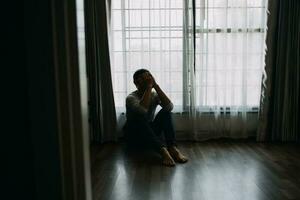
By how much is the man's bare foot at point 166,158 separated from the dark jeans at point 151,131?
0.18ft

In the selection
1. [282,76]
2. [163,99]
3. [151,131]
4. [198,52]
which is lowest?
[151,131]

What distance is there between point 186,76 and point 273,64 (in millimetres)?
977

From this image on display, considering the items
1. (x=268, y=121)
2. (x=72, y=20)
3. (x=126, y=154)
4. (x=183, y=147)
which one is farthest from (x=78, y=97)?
(x=268, y=121)

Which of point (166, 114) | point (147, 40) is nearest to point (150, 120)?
point (166, 114)

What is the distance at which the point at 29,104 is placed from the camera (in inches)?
24.6

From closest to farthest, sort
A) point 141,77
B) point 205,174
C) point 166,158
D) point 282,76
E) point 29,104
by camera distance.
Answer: point 29,104, point 205,174, point 166,158, point 141,77, point 282,76

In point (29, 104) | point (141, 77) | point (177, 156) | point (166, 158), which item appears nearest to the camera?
point (29, 104)

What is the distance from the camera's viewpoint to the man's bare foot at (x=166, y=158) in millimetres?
2656

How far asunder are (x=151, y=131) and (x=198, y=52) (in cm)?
117

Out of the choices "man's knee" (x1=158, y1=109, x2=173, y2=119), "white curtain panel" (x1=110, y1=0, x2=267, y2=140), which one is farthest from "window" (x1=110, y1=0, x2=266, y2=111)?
"man's knee" (x1=158, y1=109, x2=173, y2=119)

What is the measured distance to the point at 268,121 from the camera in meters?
3.48

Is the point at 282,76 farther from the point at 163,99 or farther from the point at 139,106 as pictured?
the point at 139,106

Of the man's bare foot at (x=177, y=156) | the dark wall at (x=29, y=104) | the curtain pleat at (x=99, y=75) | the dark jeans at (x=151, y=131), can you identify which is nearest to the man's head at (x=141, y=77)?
the dark jeans at (x=151, y=131)

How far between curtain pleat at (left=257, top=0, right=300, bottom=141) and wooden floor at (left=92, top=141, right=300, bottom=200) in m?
0.23
